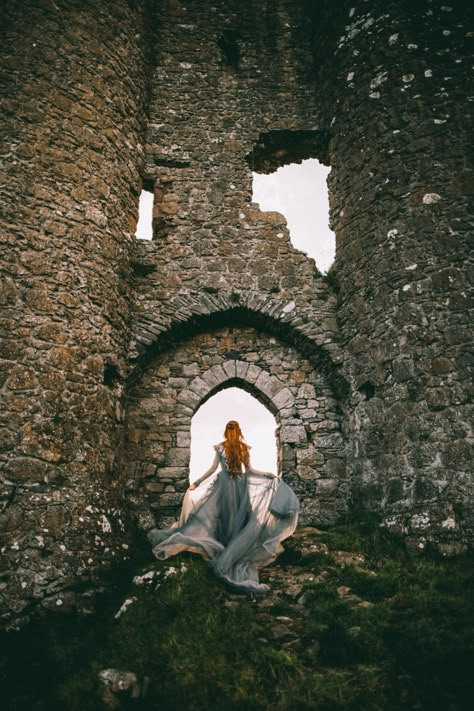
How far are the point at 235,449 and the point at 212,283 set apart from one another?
270 centimetres

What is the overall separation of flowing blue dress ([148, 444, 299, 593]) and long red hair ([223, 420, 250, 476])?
0.26ft

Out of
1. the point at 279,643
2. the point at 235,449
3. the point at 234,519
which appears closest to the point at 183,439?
the point at 235,449

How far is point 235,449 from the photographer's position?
568 cm

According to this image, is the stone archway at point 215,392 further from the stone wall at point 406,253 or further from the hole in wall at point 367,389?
the hole in wall at point 367,389

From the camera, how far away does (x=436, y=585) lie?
14.9 feet

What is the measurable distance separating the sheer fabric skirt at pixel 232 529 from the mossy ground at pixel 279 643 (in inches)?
6.8

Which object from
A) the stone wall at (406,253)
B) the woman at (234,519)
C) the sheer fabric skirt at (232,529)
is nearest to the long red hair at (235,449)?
the woman at (234,519)

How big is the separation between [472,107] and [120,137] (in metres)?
4.85

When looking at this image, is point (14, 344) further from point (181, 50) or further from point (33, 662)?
point (181, 50)

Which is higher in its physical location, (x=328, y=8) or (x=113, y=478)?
(x=328, y=8)

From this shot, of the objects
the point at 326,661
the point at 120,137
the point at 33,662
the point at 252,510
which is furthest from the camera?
the point at 120,137

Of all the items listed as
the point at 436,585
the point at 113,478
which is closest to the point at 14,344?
the point at 113,478

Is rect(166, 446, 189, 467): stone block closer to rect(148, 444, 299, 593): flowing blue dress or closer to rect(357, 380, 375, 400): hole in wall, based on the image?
rect(148, 444, 299, 593): flowing blue dress

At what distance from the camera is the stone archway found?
6.51 metres
